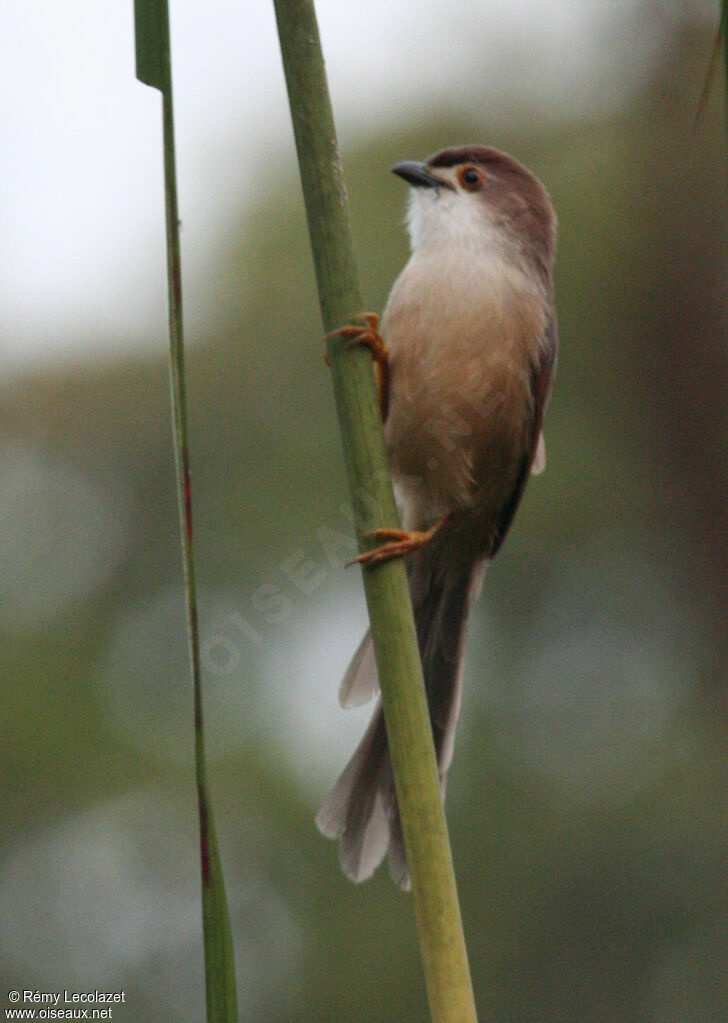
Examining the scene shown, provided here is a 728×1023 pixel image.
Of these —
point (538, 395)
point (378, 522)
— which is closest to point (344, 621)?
point (538, 395)

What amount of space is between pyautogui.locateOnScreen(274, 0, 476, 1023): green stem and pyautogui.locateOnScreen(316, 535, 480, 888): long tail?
983 mm

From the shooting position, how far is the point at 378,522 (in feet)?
4.16

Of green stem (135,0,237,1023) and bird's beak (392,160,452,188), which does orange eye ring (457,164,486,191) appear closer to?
bird's beak (392,160,452,188)

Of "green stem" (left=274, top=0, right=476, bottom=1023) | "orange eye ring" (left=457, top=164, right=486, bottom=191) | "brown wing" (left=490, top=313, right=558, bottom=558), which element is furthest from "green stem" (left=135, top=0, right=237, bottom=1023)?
"orange eye ring" (left=457, top=164, right=486, bottom=191)

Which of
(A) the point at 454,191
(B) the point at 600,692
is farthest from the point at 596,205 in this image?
(A) the point at 454,191

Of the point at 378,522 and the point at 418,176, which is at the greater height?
the point at 418,176

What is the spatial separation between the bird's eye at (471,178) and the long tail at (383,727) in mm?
992

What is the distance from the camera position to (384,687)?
3.68 feet

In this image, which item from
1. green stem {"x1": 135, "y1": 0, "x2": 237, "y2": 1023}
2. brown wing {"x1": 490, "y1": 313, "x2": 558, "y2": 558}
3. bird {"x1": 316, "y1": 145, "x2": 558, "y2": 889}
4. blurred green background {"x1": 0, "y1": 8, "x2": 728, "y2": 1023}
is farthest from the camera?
blurred green background {"x1": 0, "y1": 8, "x2": 728, "y2": 1023}

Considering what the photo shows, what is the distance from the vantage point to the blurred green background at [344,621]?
621 centimetres

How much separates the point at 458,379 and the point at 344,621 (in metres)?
2.19

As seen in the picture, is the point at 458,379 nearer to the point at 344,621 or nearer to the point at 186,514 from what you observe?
the point at 186,514

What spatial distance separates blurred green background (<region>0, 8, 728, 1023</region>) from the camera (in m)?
6.21

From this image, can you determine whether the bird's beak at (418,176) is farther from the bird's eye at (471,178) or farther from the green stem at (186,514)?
the green stem at (186,514)
